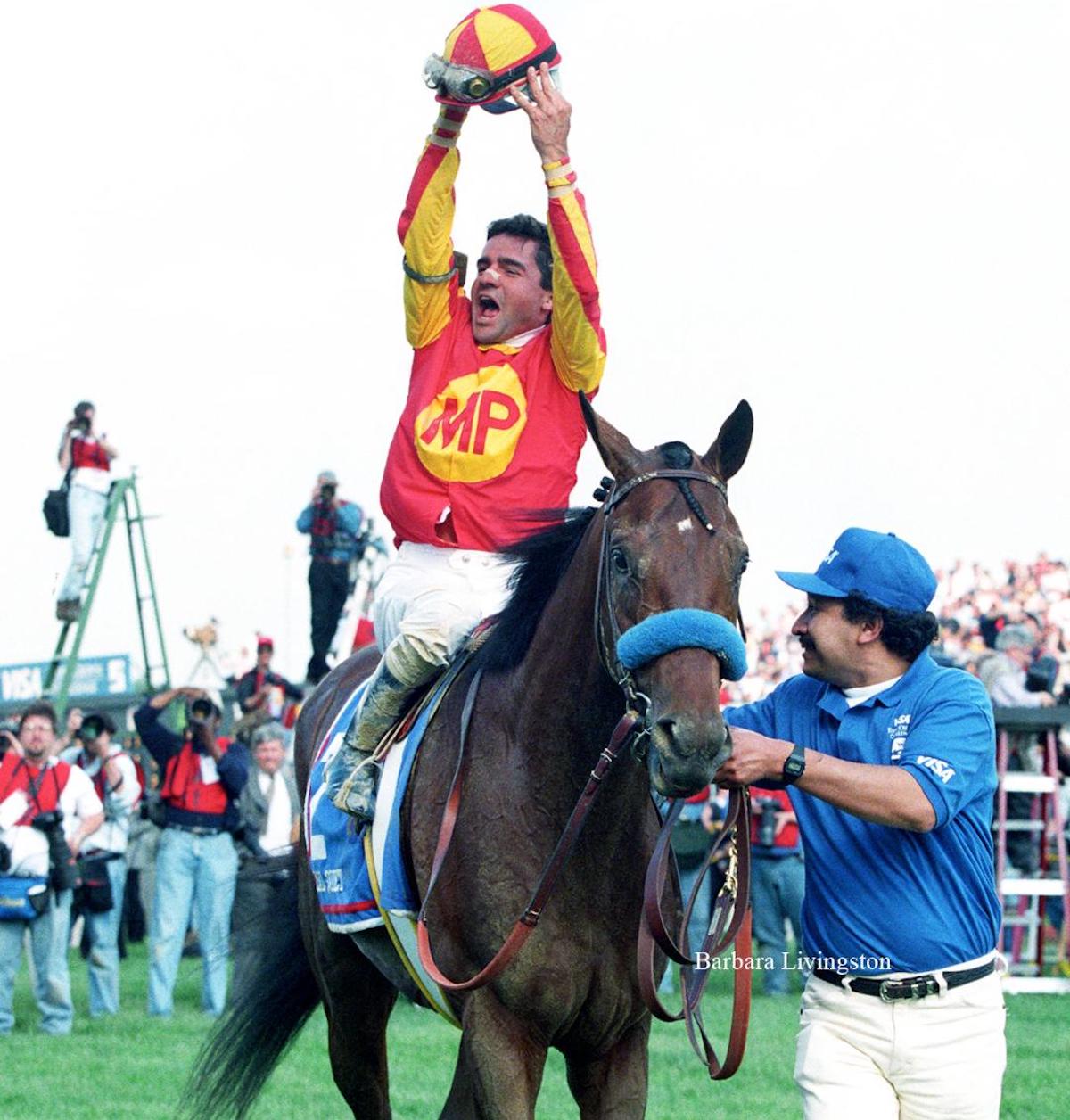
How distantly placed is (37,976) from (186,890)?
1172 millimetres

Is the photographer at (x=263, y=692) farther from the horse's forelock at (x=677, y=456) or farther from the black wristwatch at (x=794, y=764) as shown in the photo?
the black wristwatch at (x=794, y=764)

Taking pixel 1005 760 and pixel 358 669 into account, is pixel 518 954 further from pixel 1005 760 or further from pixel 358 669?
pixel 1005 760

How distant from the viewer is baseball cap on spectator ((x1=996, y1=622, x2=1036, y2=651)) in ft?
48.0

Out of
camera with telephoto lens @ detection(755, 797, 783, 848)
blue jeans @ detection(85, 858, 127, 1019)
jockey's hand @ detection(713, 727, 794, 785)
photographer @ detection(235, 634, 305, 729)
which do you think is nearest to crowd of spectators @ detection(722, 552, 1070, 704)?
camera with telephoto lens @ detection(755, 797, 783, 848)

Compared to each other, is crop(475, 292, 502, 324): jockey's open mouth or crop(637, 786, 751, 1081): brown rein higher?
crop(475, 292, 502, 324): jockey's open mouth

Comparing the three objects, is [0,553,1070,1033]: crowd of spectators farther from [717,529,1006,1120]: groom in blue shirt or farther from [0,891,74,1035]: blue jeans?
[717,529,1006,1120]: groom in blue shirt

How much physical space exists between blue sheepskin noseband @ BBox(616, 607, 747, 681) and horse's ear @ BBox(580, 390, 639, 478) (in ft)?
1.68

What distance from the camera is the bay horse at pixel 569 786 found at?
13.0 ft

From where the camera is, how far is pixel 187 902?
12516 millimetres

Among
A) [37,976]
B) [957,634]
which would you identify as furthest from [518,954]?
[957,634]

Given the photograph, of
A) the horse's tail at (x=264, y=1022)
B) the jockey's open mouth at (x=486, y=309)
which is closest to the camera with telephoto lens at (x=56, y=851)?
the horse's tail at (x=264, y=1022)

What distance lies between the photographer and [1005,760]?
42.1 ft

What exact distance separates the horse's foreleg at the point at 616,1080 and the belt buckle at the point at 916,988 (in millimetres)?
687

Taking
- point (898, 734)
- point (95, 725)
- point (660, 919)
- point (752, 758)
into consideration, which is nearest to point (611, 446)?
point (752, 758)
